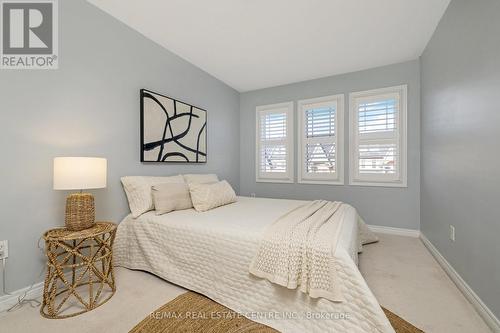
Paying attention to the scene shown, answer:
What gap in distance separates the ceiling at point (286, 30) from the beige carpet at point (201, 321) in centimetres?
256

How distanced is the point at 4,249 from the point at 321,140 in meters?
3.76

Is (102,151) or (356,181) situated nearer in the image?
(102,151)

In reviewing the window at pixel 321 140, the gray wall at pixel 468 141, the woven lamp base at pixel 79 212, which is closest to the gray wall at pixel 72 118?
the woven lamp base at pixel 79 212

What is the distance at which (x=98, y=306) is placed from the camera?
1.53 m

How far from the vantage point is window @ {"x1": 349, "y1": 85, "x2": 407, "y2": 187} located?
3127 mm

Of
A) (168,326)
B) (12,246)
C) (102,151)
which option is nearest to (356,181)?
(168,326)

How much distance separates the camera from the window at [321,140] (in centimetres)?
350

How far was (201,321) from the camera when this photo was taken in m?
1.40

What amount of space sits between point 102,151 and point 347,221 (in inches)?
91.9

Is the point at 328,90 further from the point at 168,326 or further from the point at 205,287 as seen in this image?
the point at 168,326

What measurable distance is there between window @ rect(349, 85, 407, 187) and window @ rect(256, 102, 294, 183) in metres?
1.03

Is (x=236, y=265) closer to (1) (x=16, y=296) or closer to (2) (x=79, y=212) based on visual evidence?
(2) (x=79, y=212)

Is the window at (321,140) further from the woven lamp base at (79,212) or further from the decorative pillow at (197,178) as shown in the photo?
the woven lamp base at (79,212)

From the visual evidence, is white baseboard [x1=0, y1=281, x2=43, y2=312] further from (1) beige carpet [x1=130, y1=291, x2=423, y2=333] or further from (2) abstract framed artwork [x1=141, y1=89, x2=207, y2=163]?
(2) abstract framed artwork [x1=141, y1=89, x2=207, y2=163]
